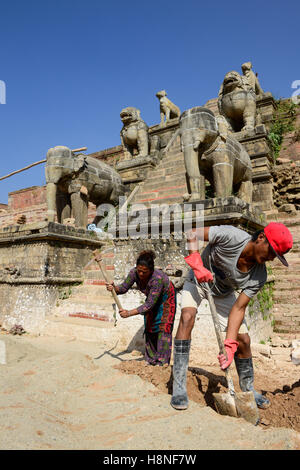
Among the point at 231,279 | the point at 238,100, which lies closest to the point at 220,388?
the point at 231,279

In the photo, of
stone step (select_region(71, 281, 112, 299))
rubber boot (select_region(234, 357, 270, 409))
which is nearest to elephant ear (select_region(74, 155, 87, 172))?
stone step (select_region(71, 281, 112, 299))

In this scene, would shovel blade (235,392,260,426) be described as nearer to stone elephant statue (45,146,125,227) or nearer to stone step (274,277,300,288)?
stone step (274,277,300,288)

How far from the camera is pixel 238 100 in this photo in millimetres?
8664

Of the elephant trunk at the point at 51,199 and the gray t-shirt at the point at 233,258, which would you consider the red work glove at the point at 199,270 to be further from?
the elephant trunk at the point at 51,199

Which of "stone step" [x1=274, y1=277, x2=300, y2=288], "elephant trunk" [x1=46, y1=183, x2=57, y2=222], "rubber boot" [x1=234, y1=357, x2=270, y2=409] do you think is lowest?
"rubber boot" [x1=234, y1=357, x2=270, y2=409]

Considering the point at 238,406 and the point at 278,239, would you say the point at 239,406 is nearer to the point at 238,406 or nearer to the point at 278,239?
the point at 238,406

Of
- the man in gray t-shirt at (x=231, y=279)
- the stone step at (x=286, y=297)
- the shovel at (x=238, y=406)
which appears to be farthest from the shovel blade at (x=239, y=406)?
the stone step at (x=286, y=297)

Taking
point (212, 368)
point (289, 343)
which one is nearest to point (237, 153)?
point (289, 343)

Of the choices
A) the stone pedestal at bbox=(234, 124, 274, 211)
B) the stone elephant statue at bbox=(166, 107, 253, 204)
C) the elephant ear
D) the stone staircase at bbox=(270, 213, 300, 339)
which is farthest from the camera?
the stone pedestal at bbox=(234, 124, 274, 211)

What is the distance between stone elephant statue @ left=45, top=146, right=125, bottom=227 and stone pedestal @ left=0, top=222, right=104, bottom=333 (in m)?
0.66

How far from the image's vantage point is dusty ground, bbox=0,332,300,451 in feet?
6.66

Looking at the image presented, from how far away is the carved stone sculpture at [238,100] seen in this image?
868 centimetres

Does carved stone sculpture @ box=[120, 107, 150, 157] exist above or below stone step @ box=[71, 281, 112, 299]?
above

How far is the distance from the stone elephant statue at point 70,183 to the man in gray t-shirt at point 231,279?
4799 mm
